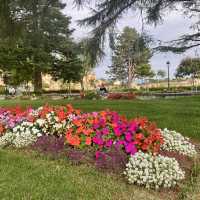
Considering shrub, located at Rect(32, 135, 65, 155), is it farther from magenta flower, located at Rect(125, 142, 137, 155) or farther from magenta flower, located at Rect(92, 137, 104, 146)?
magenta flower, located at Rect(125, 142, 137, 155)

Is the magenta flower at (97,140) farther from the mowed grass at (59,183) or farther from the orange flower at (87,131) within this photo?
the mowed grass at (59,183)

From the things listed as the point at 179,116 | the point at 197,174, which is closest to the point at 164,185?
the point at 197,174

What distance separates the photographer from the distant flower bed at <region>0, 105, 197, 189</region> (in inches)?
200

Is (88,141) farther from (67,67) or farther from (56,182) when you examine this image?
(67,67)

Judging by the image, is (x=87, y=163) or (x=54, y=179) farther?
(x=87, y=163)

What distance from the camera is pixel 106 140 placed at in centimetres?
602

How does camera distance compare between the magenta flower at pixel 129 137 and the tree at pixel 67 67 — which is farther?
the tree at pixel 67 67

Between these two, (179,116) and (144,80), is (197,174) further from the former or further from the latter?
(144,80)

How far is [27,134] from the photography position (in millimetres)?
7047

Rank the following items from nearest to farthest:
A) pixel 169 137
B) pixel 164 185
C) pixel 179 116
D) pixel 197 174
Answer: pixel 164 185, pixel 197 174, pixel 169 137, pixel 179 116

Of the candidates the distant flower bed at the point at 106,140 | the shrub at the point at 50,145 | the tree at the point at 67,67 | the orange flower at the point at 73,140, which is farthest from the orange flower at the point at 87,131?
the tree at the point at 67,67

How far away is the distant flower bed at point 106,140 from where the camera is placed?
5.07m

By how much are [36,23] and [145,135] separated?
3316 mm

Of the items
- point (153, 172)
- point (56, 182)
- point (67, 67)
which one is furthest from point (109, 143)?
point (67, 67)
